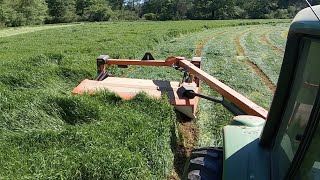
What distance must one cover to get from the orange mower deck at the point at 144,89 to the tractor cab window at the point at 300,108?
3.43 meters

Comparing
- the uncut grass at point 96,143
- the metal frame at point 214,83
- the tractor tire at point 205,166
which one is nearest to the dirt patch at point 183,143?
the uncut grass at point 96,143

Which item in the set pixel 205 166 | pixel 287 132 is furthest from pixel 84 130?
pixel 287 132

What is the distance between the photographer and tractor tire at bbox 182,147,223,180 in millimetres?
2361

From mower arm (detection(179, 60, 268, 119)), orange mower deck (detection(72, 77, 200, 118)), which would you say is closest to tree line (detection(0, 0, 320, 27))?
orange mower deck (detection(72, 77, 200, 118))

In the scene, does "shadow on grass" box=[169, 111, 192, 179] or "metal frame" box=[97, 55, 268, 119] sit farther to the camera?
"shadow on grass" box=[169, 111, 192, 179]

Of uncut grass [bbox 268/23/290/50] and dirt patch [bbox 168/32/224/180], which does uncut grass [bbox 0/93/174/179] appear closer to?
dirt patch [bbox 168/32/224/180]

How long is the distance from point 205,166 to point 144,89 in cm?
375

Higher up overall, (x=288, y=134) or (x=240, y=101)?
(x=288, y=134)

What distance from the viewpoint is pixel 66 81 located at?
858cm

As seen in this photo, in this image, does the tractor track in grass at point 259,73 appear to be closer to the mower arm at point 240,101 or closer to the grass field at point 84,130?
the grass field at point 84,130

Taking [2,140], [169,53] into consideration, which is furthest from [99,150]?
[169,53]

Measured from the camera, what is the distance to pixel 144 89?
242 inches

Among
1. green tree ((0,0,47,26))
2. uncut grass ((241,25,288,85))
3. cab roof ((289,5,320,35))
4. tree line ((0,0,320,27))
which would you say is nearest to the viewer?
cab roof ((289,5,320,35))

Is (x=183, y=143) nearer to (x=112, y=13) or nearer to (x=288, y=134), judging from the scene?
(x=288, y=134)
